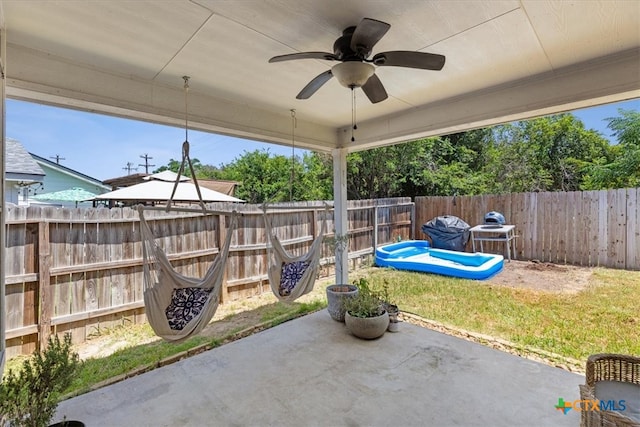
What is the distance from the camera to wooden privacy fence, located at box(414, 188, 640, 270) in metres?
5.02

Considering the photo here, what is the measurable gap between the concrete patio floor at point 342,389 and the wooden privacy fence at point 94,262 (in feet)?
3.69

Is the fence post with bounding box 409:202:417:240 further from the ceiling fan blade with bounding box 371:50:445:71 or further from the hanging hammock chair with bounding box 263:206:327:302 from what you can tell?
the ceiling fan blade with bounding box 371:50:445:71

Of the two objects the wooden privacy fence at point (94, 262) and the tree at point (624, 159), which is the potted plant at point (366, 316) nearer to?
the wooden privacy fence at point (94, 262)

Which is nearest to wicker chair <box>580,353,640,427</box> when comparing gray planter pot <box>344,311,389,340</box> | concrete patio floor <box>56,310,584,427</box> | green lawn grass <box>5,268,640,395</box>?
concrete patio floor <box>56,310,584,427</box>

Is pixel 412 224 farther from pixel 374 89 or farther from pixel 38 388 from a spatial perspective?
pixel 38 388

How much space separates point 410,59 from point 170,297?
2.34 m

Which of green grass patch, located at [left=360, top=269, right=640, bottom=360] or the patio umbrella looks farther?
the patio umbrella

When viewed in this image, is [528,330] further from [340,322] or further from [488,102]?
[488,102]

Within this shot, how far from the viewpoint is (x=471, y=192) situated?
905cm

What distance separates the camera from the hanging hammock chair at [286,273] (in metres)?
3.22

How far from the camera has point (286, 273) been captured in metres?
3.28

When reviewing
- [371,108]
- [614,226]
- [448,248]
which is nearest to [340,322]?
[371,108]

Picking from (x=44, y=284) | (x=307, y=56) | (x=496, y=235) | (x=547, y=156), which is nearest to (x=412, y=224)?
(x=496, y=235)

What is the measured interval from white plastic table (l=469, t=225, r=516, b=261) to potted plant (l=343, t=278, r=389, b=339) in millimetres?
3883
